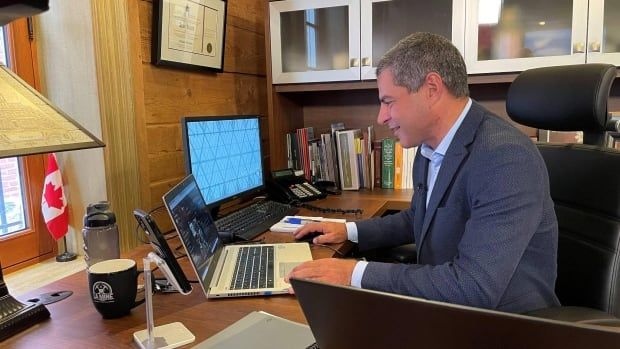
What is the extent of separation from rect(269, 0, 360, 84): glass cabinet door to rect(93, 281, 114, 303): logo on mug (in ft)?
5.19

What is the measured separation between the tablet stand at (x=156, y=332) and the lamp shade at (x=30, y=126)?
334mm

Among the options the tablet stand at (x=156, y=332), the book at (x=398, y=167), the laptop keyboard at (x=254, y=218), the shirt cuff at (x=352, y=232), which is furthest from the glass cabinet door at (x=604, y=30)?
the tablet stand at (x=156, y=332)

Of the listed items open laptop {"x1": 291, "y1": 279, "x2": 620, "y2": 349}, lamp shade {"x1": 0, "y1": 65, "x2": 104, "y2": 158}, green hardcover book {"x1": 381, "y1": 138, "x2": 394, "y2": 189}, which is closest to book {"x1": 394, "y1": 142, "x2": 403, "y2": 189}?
green hardcover book {"x1": 381, "y1": 138, "x2": 394, "y2": 189}

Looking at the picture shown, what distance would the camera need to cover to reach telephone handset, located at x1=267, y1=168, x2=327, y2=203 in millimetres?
2141

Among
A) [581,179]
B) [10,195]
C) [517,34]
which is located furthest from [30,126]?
[517,34]

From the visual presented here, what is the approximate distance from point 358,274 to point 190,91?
121cm

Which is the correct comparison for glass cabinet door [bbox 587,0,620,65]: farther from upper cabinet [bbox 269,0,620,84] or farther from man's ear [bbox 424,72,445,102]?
man's ear [bbox 424,72,445,102]

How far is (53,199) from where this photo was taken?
5.56 feet

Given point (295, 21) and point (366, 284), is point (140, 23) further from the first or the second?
point (366, 284)

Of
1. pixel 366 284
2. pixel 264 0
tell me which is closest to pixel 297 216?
pixel 366 284

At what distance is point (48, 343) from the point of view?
0.94 m

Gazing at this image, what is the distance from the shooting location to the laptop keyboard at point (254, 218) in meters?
1.62

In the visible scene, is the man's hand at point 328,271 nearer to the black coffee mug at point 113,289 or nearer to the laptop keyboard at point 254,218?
the black coffee mug at point 113,289

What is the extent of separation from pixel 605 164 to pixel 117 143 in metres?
1.46
